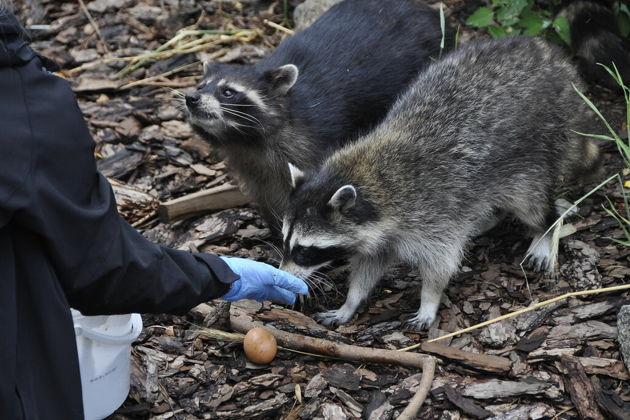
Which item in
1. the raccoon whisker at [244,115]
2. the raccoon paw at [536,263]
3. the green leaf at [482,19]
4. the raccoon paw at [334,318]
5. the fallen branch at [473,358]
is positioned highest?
the green leaf at [482,19]

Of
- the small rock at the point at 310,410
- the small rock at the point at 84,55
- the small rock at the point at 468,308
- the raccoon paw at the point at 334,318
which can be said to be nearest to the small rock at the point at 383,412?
the small rock at the point at 310,410

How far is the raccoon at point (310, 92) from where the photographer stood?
5574 mm

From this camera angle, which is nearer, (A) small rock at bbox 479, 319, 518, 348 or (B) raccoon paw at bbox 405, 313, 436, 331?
(A) small rock at bbox 479, 319, 518, 348

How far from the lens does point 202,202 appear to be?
5762mm

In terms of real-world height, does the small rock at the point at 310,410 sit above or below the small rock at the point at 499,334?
above

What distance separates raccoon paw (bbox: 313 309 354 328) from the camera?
4.96 meters

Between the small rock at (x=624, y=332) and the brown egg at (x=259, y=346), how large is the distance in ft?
5.82

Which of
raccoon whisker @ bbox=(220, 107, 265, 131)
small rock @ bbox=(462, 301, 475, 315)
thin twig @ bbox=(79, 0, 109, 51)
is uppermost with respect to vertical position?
raccoon whisker @ bbox=(220, 107, 265, 131)

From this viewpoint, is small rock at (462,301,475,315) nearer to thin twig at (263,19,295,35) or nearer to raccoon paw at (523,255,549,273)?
raccoon paw at (523,255,549,273)

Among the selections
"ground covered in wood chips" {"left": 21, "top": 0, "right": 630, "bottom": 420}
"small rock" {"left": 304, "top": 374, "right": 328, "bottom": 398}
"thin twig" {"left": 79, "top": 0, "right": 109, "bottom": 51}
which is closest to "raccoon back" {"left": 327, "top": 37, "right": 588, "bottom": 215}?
"ground covered in wood chips" {"left": 21, "top": 0, "right": 630, "bottom": 420}

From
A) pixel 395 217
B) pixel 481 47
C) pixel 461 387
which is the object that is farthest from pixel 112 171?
pixel 461 387

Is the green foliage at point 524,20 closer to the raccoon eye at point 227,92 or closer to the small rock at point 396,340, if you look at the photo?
the raccoon eye at point 227,92

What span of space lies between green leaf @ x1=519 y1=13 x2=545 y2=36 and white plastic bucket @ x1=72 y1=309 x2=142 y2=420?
12.1 ft

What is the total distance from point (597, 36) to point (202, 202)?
3.04 metres
